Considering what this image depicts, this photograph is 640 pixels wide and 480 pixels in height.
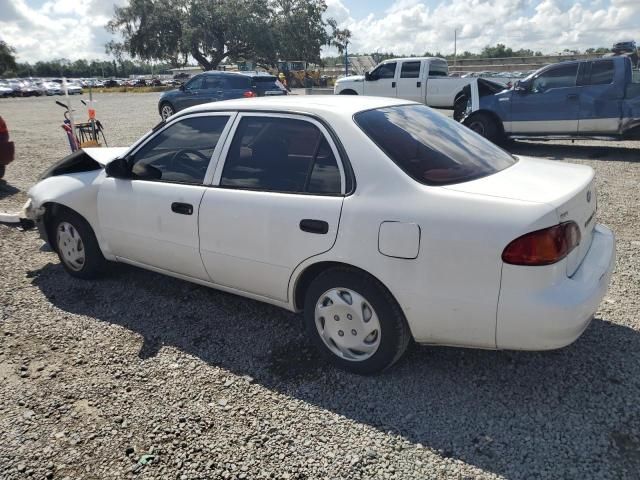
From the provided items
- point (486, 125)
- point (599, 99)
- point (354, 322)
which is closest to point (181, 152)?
point (354, 322)

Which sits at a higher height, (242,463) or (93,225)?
(93,225)

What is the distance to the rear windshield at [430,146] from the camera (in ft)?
9.29

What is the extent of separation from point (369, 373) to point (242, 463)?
92cm

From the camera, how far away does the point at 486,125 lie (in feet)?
36.0

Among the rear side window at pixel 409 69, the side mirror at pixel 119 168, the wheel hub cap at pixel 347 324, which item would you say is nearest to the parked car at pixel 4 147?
the side mirror at pixel 119 168

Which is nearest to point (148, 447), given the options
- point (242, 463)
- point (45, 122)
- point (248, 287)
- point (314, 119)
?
point (242, 463)

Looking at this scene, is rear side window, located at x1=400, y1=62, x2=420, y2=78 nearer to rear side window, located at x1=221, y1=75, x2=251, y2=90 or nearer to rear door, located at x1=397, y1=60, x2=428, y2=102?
rear door, located at x1=397, y1=60, x2=428, y2=102

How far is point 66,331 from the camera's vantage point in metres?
3.72

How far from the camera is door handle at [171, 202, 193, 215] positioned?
3477mm

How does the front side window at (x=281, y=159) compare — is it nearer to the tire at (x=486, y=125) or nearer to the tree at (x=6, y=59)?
the tire at (x=486, y=125)

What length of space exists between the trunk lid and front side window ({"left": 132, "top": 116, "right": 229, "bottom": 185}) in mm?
1747

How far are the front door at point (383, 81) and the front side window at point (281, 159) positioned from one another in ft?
45.9

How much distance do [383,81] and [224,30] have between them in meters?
39.6

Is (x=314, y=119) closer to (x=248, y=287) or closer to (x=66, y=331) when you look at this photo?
(x=248, y=287)
